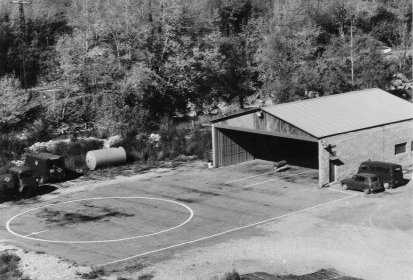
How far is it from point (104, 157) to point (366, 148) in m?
22.9

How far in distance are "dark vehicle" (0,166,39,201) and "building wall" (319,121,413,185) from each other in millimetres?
22241

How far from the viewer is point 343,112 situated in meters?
52.9

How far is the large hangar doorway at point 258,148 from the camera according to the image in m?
57.5

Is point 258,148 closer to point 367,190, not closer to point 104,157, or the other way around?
point 104,157

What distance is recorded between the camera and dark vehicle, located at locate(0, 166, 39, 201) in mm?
48625

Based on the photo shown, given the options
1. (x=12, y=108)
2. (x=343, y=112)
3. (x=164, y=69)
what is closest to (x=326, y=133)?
(x=343, y=112)

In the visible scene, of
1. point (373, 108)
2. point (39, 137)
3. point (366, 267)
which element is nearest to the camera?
point (366, 267)

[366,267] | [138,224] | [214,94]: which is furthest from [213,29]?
[366,267]

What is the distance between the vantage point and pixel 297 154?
191ft

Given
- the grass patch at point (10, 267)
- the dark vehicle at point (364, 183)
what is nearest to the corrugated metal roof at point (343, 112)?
the dark vehicle at point (364, 183)

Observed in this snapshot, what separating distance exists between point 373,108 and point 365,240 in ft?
67.9

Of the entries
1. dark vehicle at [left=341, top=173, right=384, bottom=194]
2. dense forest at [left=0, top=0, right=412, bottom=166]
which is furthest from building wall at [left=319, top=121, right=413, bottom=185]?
dense forest at [left=0, top=0, right=412, bottom=166]

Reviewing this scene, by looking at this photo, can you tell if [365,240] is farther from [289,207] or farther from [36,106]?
[36,106]

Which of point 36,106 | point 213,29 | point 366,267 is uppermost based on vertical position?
point 213,29
